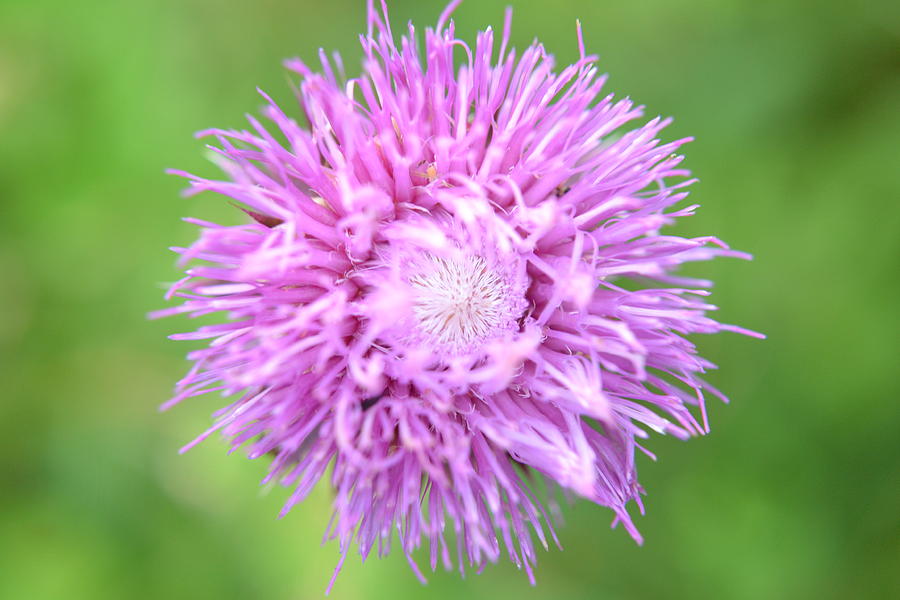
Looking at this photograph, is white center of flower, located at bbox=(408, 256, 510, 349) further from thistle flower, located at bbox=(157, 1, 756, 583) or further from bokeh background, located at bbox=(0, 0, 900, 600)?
bokeh background, located at bbox=(0, 0, 900, 600)

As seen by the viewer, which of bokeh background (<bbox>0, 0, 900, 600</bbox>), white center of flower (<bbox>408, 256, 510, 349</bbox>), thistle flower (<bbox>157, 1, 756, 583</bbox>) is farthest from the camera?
bokeh background (<bbox>0, 0, 900, 600</bbox>)

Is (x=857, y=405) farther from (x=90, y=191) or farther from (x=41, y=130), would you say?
(x=41, y=130)

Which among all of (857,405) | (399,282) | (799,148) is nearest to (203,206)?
(399,282)

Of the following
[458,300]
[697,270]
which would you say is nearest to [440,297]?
[458,300]

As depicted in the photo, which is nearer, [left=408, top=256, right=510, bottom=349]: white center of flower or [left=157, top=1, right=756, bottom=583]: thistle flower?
[left=157, top=1, right=756, bottom=583]: thistle flower

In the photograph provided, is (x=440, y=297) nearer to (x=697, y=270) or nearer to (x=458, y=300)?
(x=458, y=300)


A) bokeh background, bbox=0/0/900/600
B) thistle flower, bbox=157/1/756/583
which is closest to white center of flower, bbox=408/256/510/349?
thistle flower, bbox=157/1/756/583

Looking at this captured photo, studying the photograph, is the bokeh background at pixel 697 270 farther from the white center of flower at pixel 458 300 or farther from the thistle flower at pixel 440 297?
the white center of flower at pixel 458 300
